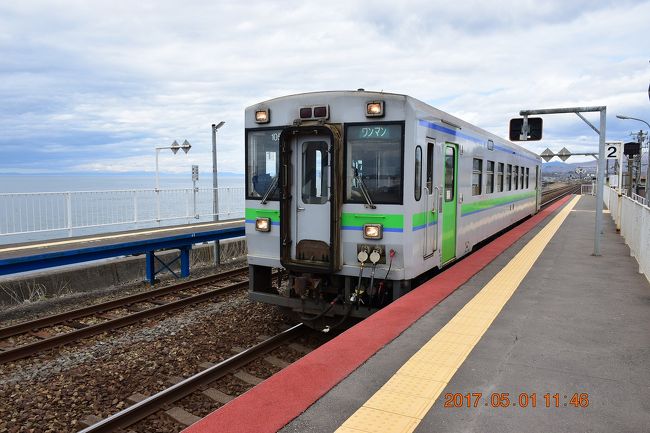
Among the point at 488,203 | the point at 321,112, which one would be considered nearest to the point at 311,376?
the point at 321,112

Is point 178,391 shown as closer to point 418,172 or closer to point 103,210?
point 418,172

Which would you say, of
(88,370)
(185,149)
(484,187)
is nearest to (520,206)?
(484,187)

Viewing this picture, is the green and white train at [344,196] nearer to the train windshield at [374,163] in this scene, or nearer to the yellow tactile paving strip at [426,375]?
the train windshield at [374,163]

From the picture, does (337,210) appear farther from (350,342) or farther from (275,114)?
(350,342)

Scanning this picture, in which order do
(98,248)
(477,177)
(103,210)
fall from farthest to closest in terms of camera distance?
(103,210), (477,177), (98,248)

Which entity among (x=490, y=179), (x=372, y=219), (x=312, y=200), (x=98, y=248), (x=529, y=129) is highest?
(x=529, y=129)

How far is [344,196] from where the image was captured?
657 centimetres

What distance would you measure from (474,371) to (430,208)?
11.0ft

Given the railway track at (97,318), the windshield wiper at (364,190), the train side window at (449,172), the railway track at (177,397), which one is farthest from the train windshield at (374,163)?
the railway track at (97,318)

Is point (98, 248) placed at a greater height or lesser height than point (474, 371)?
greater

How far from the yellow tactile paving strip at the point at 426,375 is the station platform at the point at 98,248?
7.21 meters

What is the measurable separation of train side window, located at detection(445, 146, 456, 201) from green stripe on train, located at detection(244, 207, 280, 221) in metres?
2.74

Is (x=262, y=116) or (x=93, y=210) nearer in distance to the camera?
(x=262, y=116)

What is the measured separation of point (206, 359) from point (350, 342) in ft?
8.50
